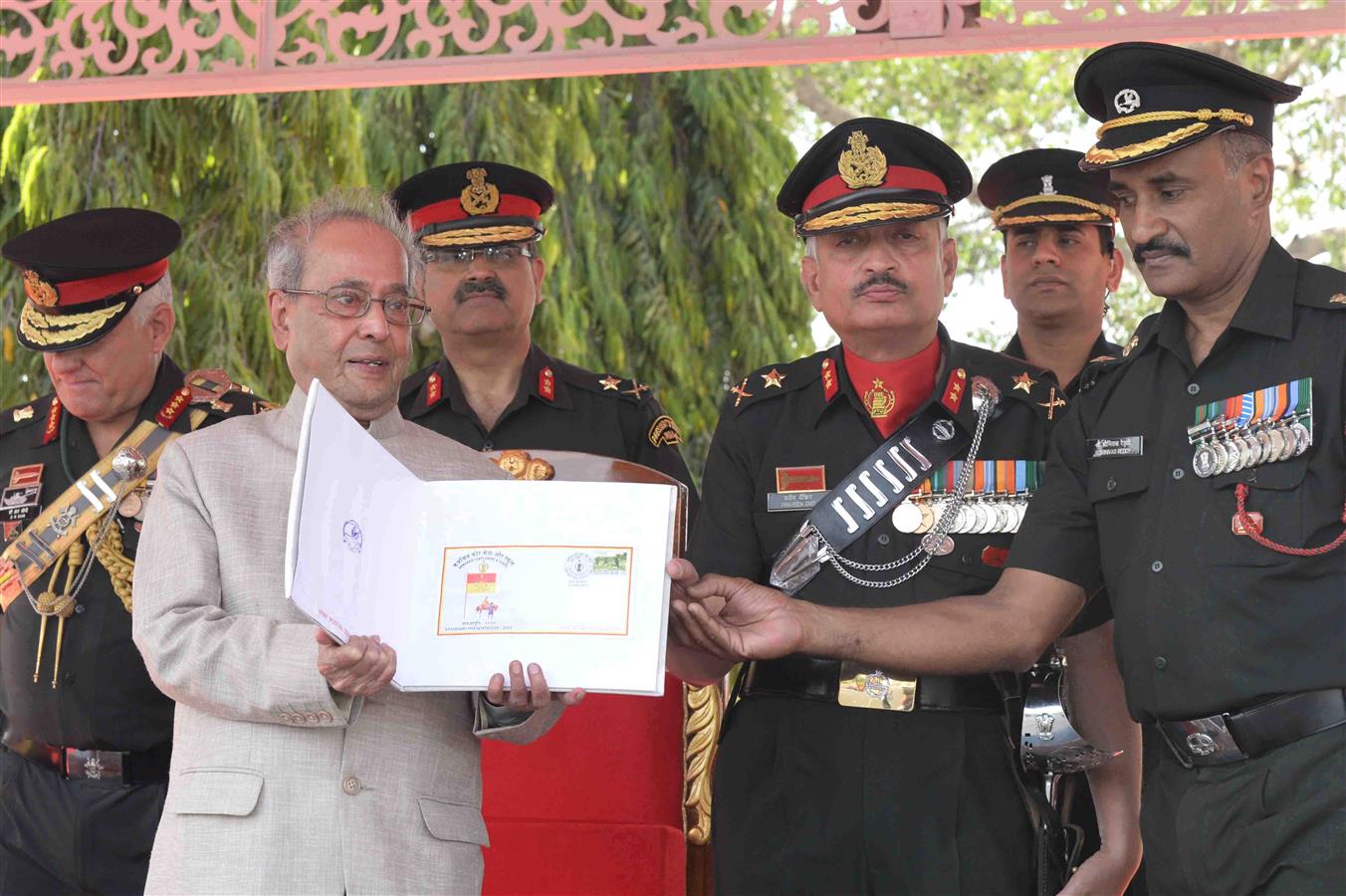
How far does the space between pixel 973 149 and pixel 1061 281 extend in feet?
39.0

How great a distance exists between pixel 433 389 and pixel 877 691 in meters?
2.01

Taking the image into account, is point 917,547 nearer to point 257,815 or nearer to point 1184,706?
point 1184,706

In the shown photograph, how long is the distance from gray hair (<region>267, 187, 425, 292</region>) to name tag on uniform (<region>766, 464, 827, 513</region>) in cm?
100

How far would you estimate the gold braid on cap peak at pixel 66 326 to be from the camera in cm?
437

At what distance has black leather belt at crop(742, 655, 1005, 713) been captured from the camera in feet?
12.5

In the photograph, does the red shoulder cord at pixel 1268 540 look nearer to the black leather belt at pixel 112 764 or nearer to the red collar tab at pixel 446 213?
the black leather belt at pixel 112 764

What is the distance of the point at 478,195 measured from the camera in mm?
5395

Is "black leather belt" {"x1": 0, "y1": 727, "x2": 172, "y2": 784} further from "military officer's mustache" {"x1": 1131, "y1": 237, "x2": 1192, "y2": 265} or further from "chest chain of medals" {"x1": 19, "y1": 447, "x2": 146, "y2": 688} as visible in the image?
"military officer's mustache" {"x1": 1131, "y1": 237, "x2": 1192, "y2": 265}

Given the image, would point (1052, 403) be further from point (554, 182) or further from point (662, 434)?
point (554, 182)

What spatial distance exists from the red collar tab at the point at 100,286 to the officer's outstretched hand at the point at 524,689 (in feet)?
6.31

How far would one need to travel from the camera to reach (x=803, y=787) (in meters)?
3.82

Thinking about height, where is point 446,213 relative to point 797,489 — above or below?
above

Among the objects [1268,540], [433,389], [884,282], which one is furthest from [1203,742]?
[433,389]

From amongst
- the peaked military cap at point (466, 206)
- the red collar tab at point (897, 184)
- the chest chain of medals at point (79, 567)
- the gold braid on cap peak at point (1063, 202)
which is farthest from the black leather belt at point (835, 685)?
the gold braid on cap peak at point (1063, 202)
